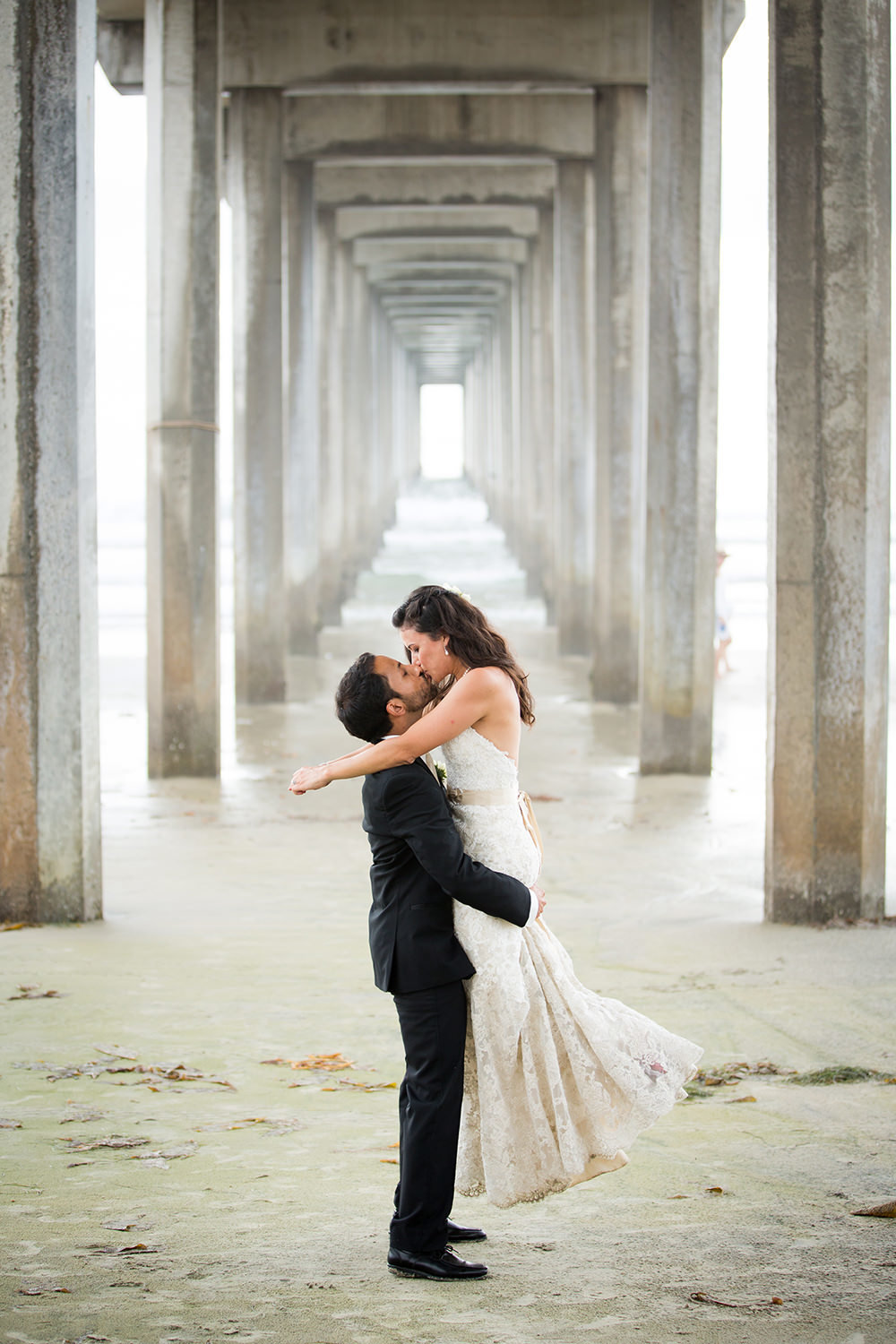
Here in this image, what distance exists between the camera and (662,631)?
13422mm

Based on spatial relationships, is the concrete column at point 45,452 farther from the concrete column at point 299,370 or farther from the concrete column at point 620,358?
the concrete column at point 299,370

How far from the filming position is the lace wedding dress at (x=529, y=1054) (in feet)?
11.3

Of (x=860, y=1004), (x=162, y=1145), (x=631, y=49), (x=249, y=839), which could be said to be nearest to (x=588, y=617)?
(x=631, y=49)

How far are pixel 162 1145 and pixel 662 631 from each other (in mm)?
9587

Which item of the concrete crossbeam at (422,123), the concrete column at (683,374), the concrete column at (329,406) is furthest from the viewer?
the concrete column at (329,406)

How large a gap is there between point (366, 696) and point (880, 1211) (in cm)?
191

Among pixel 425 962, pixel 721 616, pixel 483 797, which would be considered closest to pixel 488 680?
pixel 483 797

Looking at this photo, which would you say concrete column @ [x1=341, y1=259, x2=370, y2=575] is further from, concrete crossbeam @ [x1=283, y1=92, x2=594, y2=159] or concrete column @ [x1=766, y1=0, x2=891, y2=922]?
concrete column @ [x1=766, y1=0, x2=891, y2=922]

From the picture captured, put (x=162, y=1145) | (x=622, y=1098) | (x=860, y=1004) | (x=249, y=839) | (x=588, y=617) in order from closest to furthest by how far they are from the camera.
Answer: (x=622, y=1098)
(x=162, y=1145)
(x=860, y=1004)
(x=249, y=839)
(x=588, y=617)

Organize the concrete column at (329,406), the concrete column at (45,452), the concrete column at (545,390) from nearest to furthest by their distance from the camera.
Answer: the concrete column at (45,452) → the concrete column at (329,406) → the concrete column at (545,390)

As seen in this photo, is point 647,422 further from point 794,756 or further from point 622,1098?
point 622,1098

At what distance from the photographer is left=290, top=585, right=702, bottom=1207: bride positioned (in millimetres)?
3443

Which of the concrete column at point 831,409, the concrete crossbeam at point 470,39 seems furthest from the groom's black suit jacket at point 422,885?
the concrete crossbeam at point 470,39

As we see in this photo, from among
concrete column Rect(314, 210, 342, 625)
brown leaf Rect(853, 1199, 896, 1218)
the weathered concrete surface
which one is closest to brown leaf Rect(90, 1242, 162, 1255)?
the weathered concrete surface
